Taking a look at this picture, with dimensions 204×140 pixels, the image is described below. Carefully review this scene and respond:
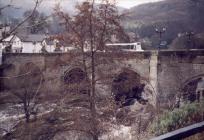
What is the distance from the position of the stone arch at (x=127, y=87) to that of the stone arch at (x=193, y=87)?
2762 mm

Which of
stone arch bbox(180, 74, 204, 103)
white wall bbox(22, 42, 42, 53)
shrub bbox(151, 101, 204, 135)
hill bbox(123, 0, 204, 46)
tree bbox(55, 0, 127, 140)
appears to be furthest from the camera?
hill bbox(123, 0, 204, 46)

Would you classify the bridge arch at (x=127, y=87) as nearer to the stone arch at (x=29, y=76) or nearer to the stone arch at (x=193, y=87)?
the stone arch at (x=193, y=87)

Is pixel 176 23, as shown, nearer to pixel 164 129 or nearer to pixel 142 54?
pixel 142 54

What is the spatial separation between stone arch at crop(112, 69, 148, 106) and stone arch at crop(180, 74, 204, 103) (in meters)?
2.76

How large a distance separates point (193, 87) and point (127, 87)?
5.14 m

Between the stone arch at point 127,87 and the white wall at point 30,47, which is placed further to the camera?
the white wall at point 30,47

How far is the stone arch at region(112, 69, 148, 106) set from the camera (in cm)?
1739

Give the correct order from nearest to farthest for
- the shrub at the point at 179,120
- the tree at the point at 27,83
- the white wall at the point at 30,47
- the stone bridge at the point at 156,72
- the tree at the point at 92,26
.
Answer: the shrub at the point at 179,120 → the tree at the point at 92,26 → the stone bridge at the point at 156,72 → the tree at the point at 27,83 → the white wall at the point at 30,47

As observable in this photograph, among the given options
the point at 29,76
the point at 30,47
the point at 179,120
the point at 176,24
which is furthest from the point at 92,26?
the point at 176,24

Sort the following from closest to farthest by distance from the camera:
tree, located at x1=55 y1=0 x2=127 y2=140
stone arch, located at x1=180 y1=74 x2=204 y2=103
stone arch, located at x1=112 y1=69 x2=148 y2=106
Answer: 1. tree, located at x1=55 y1=0 x2=127 y2=140
2. stone arch, located at x1=112 y1=69 x2=148 y2=106
3. stone arch, located at x1=180 y1=74 x2=204 y2=103

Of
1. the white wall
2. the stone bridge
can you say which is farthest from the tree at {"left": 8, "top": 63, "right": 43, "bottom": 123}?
the white wall

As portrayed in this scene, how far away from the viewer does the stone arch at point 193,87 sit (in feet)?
60.7

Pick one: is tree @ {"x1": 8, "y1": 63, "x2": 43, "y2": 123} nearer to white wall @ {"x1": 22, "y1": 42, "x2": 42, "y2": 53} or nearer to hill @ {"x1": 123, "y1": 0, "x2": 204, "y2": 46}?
white wall @ {"x1": 22, "y1": 42, "x2": 42, "y2": 53}

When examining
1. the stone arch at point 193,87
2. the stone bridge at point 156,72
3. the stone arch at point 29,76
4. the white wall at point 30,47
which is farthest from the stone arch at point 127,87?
the white wall at point 30,47
